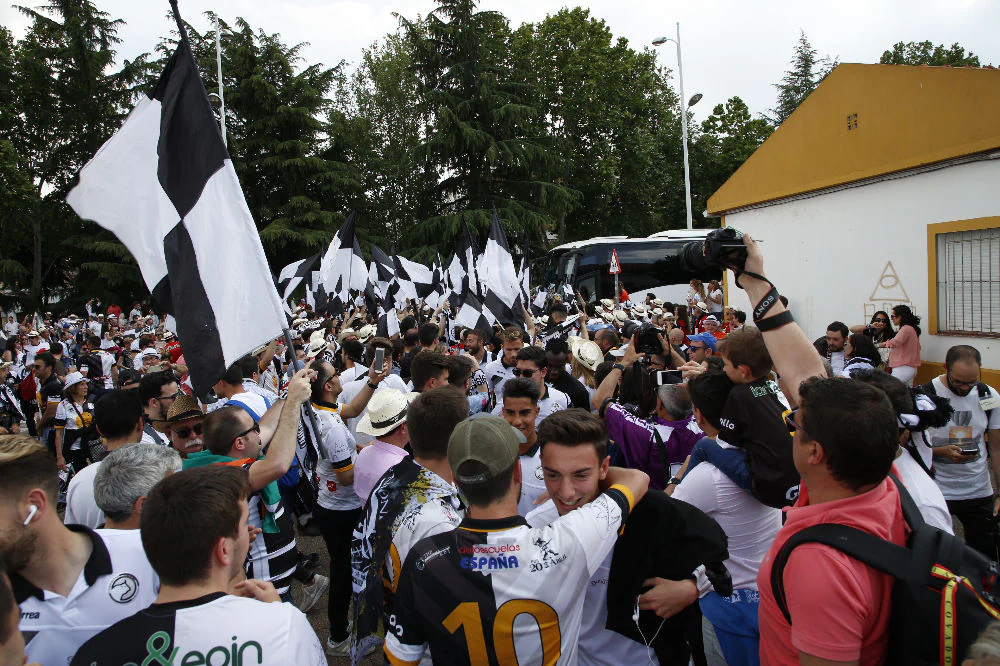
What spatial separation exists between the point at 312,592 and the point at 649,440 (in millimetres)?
3588

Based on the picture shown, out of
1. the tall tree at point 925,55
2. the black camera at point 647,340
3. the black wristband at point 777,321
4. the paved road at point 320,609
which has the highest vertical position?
the tall tree at point 925,55

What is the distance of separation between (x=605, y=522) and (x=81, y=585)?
6.10 ft

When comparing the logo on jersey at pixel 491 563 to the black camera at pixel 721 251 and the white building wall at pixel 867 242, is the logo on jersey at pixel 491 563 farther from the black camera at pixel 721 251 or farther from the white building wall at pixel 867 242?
the white building wall at pixel 867 242

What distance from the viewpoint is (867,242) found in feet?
40.3

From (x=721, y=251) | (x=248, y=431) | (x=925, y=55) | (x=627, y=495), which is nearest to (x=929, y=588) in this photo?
(x=627, y=495)

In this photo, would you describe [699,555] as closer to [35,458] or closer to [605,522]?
[605,522]

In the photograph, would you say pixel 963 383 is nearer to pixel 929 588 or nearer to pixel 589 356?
pixel 589 356

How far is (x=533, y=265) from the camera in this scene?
107 feet

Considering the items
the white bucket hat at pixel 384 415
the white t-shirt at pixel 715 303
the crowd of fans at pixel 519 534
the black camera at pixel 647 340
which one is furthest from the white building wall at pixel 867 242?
the white bucket hat at pixel 384 415

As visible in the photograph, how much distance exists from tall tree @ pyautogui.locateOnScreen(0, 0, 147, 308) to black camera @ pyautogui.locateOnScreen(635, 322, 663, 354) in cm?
3118

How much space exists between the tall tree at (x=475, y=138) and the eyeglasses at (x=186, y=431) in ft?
85.1

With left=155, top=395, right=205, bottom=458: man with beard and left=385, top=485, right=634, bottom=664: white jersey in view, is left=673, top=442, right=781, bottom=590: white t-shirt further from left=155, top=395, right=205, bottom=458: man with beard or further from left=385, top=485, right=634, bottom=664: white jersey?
left=155, top=395, right=205, bottom=458: man with beard

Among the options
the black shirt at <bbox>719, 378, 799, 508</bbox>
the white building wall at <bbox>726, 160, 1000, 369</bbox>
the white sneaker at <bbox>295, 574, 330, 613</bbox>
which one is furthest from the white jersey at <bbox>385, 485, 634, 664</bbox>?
the white building wall at <bbox>726, 160, 1000, 369</bbox>

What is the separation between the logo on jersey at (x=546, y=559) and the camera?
1979mm
